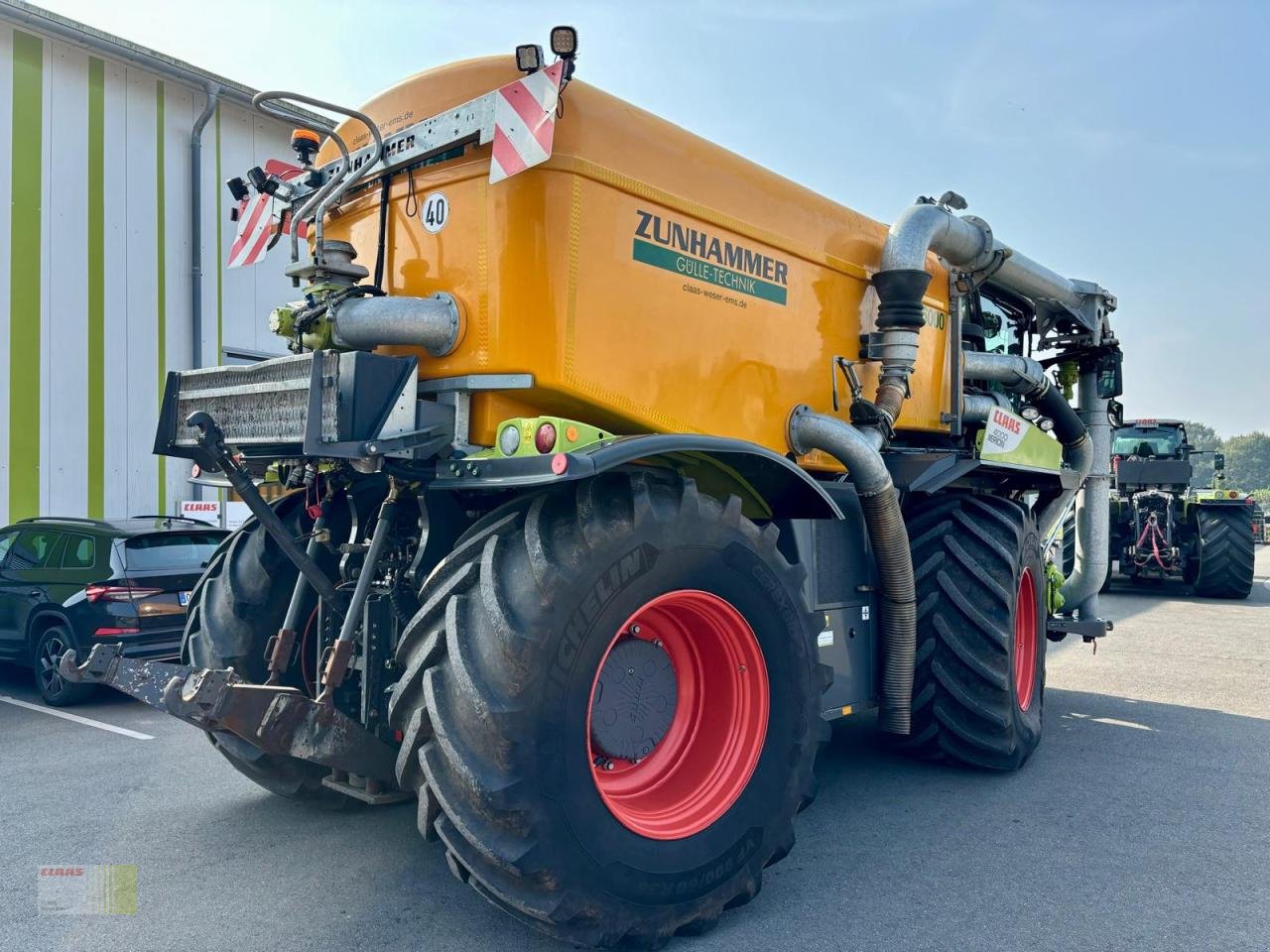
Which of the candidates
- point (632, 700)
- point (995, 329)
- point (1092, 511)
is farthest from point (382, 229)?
point (1092, 511)

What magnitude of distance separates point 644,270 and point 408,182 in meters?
1.08

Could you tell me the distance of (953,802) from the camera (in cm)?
508

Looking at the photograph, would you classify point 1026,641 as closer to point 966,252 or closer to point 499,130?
point 966,252

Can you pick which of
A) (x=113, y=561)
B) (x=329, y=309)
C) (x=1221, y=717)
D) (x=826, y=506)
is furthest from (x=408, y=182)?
(x=1221, y=717)

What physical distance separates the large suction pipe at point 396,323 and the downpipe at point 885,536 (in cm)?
191

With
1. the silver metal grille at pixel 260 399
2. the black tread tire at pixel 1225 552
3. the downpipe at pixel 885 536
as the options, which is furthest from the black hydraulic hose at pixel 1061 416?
the black tread tire at pixel 1225 552

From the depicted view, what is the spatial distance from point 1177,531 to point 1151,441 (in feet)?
8.38

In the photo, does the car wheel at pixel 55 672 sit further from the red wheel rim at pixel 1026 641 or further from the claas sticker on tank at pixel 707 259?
the red wheel rim at pixel 1026 641

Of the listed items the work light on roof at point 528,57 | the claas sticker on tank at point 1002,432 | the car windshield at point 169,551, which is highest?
the work light on roof at point 528,57

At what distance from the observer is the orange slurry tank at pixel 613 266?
3.79 meters

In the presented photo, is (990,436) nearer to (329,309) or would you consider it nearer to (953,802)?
(953,802)

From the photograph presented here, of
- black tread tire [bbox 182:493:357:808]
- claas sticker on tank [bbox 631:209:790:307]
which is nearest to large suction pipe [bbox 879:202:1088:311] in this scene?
claas sticker on tank [bbox 631:209:790:307]

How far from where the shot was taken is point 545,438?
342 cm

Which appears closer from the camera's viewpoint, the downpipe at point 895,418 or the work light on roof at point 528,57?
the work light on roof at point 528,57
